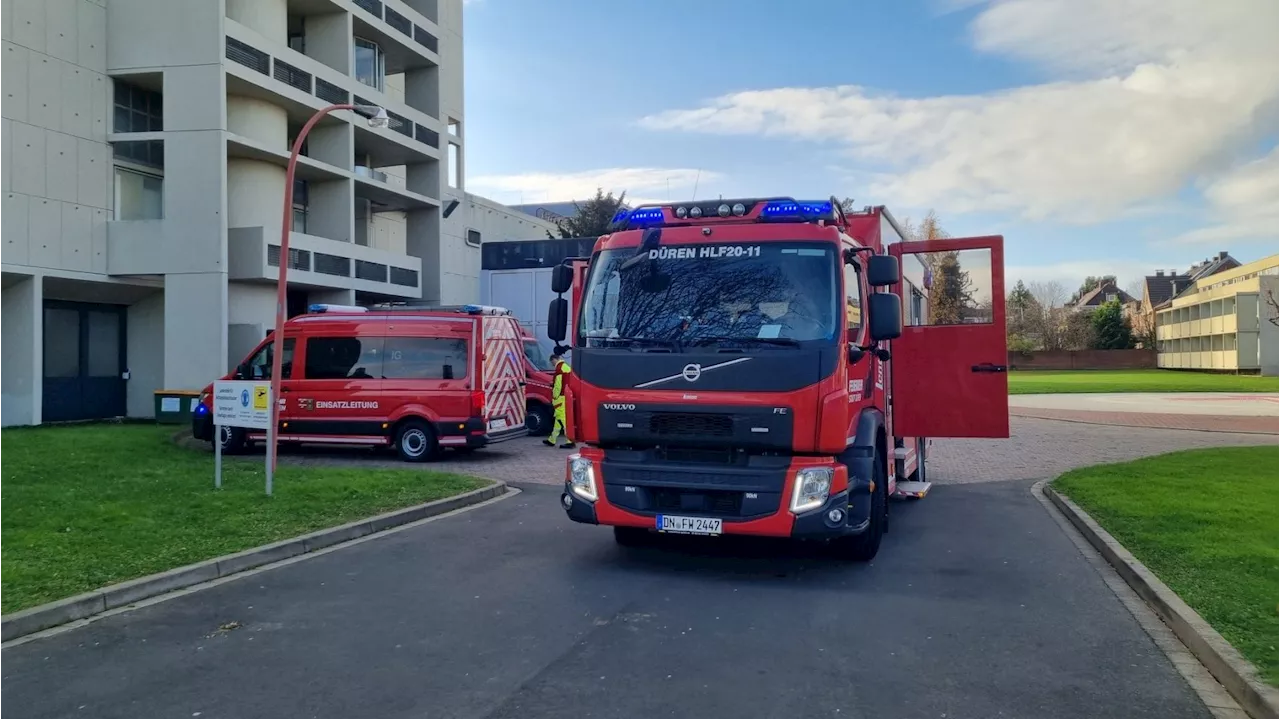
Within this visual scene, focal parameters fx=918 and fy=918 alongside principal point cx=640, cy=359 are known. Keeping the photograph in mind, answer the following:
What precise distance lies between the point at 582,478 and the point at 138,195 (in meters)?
19.4

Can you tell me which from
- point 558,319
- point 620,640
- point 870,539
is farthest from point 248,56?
point 620,640

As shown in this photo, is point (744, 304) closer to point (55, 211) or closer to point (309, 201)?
point (55, 211)

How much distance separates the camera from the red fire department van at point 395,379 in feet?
50.1

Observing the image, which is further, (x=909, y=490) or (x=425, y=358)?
(x=425, y=358)

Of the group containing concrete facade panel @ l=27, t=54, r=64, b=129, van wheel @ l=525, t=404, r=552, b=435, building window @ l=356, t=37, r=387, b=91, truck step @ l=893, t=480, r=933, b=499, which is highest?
building window @ l=356, t=37, r=387, b=91

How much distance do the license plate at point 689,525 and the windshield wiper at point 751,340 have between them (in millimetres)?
1384

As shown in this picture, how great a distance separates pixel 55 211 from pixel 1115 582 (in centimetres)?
2143

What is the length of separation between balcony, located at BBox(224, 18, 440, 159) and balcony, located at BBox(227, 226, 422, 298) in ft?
11.5

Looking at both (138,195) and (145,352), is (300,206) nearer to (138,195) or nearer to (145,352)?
(138,195)

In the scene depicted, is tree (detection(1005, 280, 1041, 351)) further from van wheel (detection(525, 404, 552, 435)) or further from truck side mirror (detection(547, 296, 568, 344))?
truck side mirror (detection(547, 296, 568, 344))

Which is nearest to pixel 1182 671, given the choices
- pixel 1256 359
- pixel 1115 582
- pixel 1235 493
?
pixel 1115 582

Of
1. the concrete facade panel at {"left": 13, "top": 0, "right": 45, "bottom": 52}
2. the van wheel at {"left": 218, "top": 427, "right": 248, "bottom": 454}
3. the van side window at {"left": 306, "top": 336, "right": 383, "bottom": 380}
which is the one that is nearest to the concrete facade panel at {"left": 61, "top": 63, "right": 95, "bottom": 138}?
the concrete facade panel at {"left": 13, "top": 0, "right": 45, "bottom": 52}

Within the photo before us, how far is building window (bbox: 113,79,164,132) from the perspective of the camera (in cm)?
2184

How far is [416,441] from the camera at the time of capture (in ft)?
51.1
